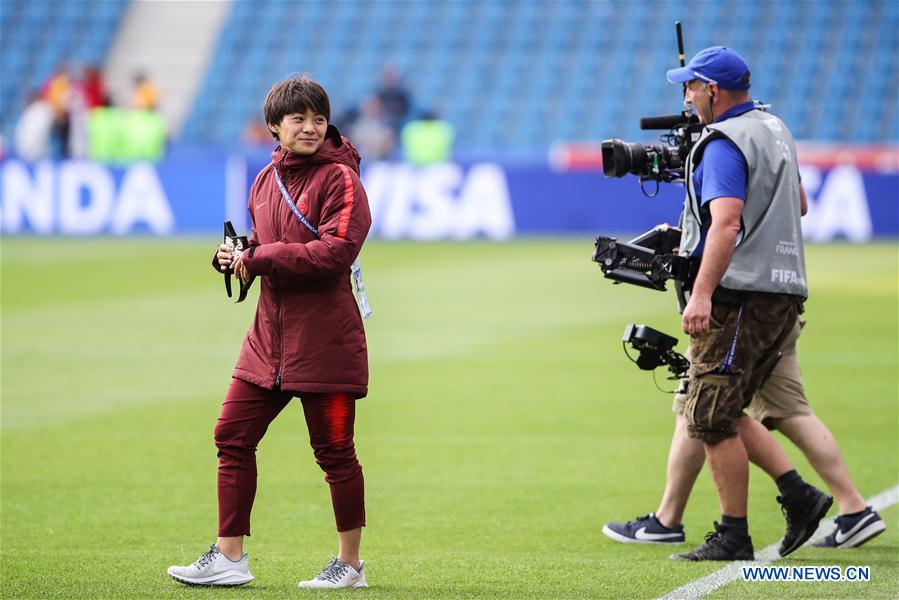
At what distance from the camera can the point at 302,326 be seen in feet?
19.6

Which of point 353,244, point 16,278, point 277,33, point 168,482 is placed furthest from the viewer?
point 277,33

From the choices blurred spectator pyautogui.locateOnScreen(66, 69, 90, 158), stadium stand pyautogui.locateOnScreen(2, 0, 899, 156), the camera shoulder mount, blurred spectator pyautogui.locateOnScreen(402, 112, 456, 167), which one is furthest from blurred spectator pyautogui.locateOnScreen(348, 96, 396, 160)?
the camera shoulder mount

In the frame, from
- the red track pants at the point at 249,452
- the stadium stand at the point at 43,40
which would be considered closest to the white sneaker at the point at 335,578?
the red track pants at the point at 249,452

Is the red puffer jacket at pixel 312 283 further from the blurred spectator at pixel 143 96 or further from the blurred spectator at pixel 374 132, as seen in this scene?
the blurred spectator at pixel 143 96

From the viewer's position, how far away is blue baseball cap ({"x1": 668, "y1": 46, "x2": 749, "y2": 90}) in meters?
6.44

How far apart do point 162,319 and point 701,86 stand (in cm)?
1047

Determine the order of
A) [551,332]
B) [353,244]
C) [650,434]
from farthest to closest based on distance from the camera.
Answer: [551,332], [650,434], [353,244]

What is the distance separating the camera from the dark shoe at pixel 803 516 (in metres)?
6.75

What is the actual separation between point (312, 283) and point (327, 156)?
19.2 inches

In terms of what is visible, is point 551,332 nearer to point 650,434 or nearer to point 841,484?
point 650,434

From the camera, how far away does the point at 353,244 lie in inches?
234

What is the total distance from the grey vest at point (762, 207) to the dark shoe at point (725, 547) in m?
1.06

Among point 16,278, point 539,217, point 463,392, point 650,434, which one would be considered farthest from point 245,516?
point 539,217

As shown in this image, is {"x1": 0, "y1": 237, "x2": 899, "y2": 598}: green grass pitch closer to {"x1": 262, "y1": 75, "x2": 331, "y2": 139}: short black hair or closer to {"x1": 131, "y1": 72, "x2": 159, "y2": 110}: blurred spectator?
{"x1": 262, "y1": 75, "x2": 331, "y2": 139}: short black hair
